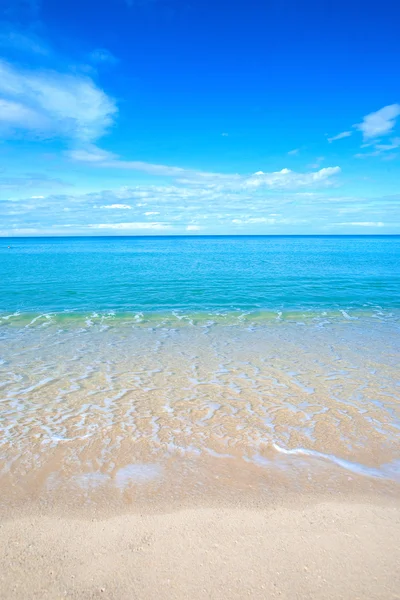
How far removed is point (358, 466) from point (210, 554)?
377 cm

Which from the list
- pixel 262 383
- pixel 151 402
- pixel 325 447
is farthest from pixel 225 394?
pixel 325 447

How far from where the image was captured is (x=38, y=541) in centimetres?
500

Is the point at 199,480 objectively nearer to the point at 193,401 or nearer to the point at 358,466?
the point at 358,466

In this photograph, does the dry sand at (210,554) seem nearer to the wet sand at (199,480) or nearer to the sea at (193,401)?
the wet sand at (199,480)

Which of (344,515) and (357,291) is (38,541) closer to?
(344,515)

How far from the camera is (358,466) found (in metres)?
7.00

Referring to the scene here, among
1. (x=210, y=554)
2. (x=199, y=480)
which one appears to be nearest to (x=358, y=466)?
(x=199, y=480)

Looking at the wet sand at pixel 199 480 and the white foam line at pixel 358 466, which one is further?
the white foam line at pixel 358 466

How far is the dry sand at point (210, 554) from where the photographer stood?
170 inches

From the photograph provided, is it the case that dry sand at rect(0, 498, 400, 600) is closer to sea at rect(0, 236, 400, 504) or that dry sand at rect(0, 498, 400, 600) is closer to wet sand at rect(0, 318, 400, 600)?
wet sand at rect(0, 318, 400, 600)

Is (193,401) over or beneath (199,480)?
beneath

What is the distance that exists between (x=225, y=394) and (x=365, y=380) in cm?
502

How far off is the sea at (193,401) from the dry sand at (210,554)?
2.13ft

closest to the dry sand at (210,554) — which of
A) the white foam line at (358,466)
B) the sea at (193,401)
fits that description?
the sea at (193,401)
